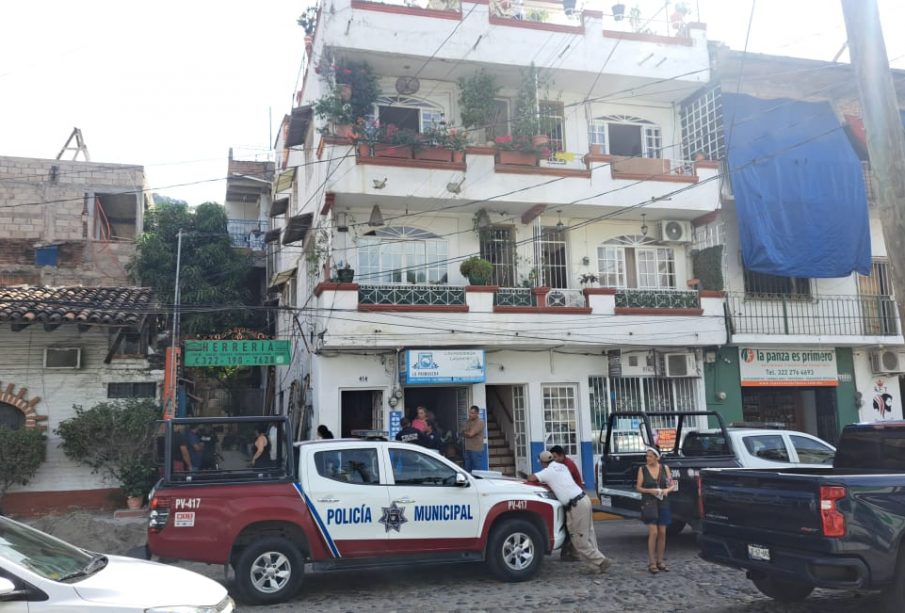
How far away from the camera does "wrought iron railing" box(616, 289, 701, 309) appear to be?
18016 mm

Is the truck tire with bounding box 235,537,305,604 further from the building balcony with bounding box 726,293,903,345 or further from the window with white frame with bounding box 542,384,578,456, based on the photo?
the building balcony with bounding box 726,293,903,345

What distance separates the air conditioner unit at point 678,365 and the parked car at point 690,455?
5.78 metres

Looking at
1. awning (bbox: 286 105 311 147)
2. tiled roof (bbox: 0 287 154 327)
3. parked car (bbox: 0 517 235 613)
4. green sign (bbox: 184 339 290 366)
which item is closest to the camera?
parked car (bbox: 0 517 235 613)

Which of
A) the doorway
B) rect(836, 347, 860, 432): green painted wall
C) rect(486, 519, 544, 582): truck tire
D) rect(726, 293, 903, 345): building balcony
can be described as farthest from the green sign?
rect(836, 347, 860, 432): green painted wall

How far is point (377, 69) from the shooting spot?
1772 cm

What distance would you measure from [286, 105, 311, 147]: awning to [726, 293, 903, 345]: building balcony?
38.1 ft

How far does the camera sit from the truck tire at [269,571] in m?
8.22

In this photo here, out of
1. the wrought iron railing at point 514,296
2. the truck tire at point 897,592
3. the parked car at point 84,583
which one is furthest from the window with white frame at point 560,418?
the parked car at point 84,583

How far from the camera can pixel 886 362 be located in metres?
19.9

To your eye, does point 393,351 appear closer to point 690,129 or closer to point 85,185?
point 690,129

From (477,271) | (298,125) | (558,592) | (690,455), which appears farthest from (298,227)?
(558,592)

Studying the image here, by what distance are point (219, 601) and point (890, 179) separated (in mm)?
7816

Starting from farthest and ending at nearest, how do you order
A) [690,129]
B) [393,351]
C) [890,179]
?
[690,129], [393,351], [890,179]

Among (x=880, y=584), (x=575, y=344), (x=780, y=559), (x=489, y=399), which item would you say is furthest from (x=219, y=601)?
(x=489, y=399)
